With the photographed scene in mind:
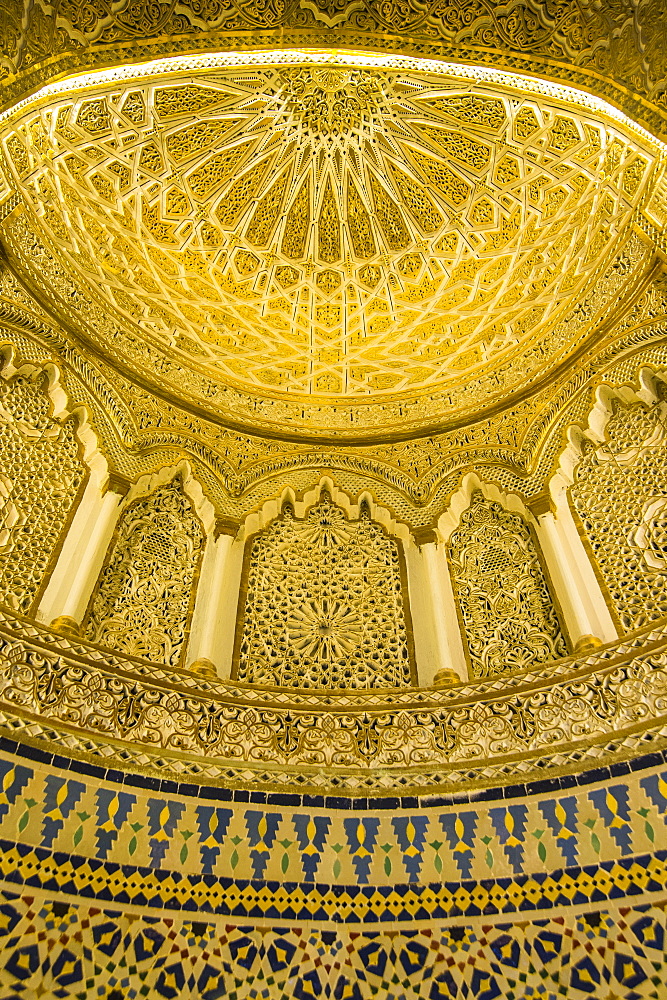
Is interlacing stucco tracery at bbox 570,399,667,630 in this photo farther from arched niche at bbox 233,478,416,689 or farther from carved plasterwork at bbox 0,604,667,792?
arched niche at bbox 233,478,416,689

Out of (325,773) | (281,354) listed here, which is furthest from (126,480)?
(325,773)

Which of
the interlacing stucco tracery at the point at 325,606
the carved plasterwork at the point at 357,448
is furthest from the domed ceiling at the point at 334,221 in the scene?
the interlacing stucco tracery at the point at 325,606

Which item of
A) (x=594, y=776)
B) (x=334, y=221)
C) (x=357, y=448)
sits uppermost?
(x=334, y=221)

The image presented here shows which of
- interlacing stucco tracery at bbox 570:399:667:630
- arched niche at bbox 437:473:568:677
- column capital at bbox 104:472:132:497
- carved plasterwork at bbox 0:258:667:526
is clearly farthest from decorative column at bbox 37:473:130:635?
interlacing stucco tracery at bbox 570:399:667:630

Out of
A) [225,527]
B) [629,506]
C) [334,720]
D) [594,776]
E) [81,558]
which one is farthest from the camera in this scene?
[225,527]

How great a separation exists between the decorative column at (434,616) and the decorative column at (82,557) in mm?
1910

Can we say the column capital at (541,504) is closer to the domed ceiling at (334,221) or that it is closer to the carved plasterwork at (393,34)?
the domed ceiling at (334,221)

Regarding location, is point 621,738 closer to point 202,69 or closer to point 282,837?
point 282,837

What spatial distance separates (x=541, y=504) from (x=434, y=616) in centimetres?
103

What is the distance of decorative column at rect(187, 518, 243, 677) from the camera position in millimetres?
4590

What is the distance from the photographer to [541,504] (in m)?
5.17

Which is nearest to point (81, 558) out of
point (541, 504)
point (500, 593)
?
point (500, 593)

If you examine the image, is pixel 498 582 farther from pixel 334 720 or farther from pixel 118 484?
pixel 118 484

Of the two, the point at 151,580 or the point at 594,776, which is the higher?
the point at 151,580
